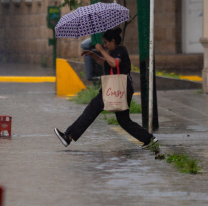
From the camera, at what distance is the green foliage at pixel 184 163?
6630mm

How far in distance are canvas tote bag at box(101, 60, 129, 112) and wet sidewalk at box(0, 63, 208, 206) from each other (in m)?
0.58

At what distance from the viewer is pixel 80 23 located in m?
8.52

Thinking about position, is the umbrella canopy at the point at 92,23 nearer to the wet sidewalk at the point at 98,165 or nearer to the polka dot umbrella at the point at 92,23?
the polka dot umbrella at the point at 92,23

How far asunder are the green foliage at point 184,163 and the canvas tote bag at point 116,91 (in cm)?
89

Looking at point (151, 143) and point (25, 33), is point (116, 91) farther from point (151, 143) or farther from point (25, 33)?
point (25, 33)

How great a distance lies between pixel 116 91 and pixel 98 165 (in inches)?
43.1

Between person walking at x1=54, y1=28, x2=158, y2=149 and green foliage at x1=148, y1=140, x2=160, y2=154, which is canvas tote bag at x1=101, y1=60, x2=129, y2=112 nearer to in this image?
person walking at x1=54, y1=28, x2=158, y2=149

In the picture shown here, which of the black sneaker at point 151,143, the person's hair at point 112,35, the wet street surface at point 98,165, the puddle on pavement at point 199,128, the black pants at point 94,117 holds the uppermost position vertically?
the person's hair at point 112,35

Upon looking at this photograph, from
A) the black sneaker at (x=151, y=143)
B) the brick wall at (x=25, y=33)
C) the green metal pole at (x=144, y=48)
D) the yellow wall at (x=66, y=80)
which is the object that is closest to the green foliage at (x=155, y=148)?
the black sneaker at (x=151, y=143)

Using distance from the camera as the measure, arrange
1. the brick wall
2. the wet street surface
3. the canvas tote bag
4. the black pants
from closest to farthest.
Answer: the wet street surface → the canvas tote bag → the black pants → the brick wall

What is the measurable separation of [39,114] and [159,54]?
8101 mm

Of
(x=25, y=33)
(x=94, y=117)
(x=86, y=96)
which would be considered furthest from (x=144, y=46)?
(x=25, y=33)

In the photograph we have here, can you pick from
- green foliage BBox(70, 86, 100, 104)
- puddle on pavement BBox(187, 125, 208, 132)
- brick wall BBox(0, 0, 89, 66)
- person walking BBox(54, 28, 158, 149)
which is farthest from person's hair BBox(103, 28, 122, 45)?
brick wall BBox(0, 0, 89, 66)

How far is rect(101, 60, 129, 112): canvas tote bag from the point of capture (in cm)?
770
